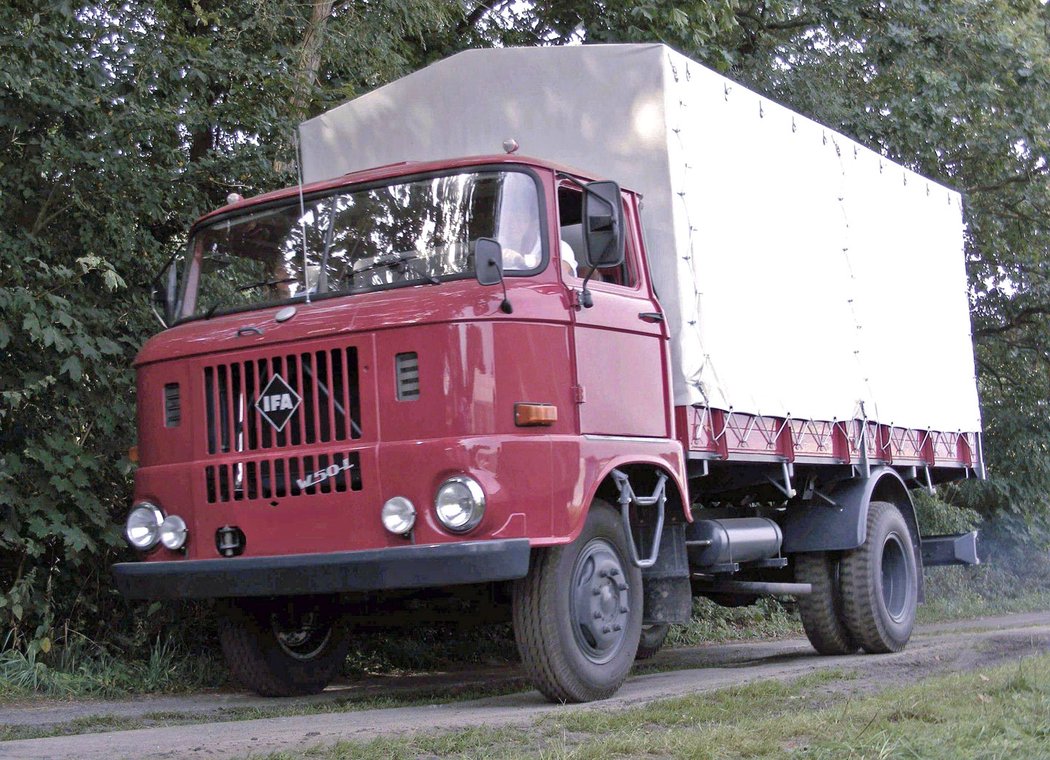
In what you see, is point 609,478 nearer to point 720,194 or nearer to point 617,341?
point 617,341

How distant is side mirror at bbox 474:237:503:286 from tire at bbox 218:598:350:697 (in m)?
2.30

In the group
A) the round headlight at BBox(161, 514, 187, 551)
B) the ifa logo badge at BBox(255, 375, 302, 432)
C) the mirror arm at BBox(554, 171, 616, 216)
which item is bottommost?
the round headlight at BBox(161, 514, 187, 551)

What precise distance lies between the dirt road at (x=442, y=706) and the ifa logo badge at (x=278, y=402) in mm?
1458

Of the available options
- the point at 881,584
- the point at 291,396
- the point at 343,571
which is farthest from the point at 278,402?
the point at 881,584

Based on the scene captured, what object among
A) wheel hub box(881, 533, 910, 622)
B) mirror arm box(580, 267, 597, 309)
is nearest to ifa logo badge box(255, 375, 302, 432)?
mirror arm box(580, 267, 597, 309)

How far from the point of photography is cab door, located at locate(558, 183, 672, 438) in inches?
273

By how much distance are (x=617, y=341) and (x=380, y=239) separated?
1.35 m

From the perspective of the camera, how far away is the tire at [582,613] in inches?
261

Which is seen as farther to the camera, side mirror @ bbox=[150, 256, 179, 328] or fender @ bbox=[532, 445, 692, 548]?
side mirror @ bbox=[150, 256, 179, 328]

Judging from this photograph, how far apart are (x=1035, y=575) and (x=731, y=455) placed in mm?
13617

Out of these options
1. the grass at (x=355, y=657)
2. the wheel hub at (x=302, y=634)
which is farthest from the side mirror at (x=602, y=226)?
the wheel hub at (x=302, y=634)

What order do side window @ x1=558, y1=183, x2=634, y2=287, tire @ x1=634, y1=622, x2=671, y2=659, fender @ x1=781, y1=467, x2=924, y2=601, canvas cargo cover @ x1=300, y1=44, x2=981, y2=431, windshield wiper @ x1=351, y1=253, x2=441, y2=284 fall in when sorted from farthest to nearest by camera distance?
tire @ x1=634, y1=622, x2=671, y2=659 → fender @ x1=781, y1=467, x2=924, y2=601 → canvas cargo cover @ x1=300, y1=44, x2=981, y2=431 → side window @ x1=558, y1=183, x2=634, y2=287 → windshield wiper @ x1=351, y1=253, x2=441, y2=284

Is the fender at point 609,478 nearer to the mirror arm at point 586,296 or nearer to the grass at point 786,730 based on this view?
the mirror arm at point 586,296

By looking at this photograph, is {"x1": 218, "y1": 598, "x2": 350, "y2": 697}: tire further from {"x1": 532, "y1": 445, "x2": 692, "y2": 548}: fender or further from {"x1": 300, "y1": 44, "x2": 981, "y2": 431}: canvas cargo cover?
{"x1": 300, "y1": 44, "x2": 981, "y2": 431}: canvas cargo cover
